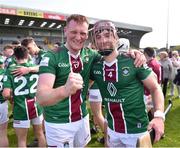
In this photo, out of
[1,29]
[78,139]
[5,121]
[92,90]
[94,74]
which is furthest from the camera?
[1,29]

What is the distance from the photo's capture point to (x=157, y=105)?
2.64 meters

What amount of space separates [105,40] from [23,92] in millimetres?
2497

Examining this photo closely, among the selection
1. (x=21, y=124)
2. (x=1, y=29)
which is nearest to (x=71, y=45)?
(x=21, y=124)

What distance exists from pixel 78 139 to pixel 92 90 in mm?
2541

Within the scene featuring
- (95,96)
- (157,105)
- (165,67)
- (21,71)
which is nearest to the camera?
(157,105)

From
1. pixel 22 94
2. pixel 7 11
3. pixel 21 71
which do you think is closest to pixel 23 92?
pixel 22 94

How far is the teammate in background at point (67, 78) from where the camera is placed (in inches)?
120

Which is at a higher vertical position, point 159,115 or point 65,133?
point 159,115

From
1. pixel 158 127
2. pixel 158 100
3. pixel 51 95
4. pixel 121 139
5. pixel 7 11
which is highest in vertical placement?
pixel 7 11

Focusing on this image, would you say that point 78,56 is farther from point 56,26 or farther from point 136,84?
point 56,26

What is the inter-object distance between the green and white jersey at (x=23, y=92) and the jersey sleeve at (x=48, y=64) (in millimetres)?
1930

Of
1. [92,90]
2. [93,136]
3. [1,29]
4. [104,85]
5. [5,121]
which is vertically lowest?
[93,136]

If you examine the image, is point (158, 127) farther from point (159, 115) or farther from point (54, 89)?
point (54, 89)

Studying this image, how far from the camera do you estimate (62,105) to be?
10.8 feet
